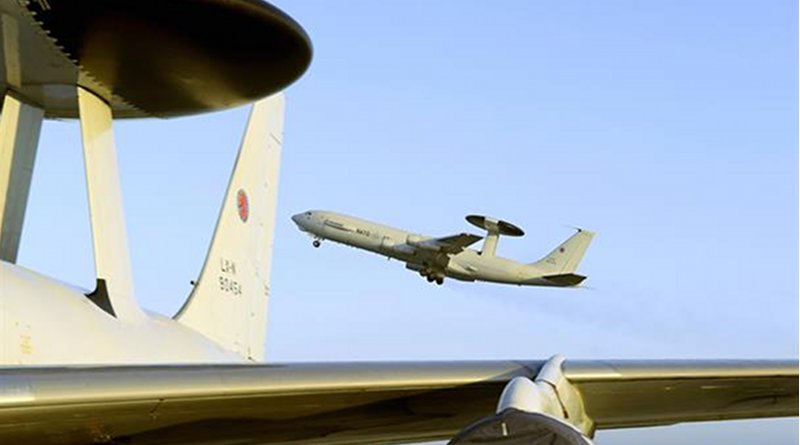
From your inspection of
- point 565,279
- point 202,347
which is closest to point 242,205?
point 202,347

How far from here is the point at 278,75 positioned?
10.8 meters

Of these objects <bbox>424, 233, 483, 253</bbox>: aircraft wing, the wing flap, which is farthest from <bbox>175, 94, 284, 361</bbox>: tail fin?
<bbox>424, 233, 483, 253</bbox>: aircraft wing

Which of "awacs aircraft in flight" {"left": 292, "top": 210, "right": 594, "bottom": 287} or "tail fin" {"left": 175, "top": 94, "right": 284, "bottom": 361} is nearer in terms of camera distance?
"tail fin" {"left": 175, "top": 94, "right": 284, "bottom": 361}

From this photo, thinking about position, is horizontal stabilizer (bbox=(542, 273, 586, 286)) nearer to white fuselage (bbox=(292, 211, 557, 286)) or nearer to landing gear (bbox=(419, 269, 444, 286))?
white fuselage (bbox=(292, 211, 557, 286))

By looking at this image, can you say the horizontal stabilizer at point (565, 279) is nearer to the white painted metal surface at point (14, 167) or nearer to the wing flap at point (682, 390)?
the white painted metal surface at point (14, 167)

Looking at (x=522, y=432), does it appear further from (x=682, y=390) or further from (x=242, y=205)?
(x=242, y=205)

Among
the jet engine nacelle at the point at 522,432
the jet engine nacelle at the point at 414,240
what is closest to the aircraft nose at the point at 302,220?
the jet engine nacelle at the point at 414,240

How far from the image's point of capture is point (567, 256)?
60719 millimetres

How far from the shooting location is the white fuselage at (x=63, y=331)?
22.3 feet

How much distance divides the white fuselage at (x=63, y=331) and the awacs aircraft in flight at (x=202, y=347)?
0.05ft

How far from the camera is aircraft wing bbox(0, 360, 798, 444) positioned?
18.2 ft

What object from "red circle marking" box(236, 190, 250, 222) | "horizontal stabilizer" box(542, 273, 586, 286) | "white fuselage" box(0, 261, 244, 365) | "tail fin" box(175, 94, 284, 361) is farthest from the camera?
"horizontal stabilizer" box(542, 273, 586, 286)

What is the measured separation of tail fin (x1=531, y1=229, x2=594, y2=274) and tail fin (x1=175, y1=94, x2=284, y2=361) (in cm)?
4594

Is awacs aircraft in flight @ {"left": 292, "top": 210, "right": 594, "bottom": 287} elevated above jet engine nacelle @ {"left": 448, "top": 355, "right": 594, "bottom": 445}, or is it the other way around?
awacs aircraft in flight @ {"left": 292, "top": 210, "right": 594, "bottom": 287}
